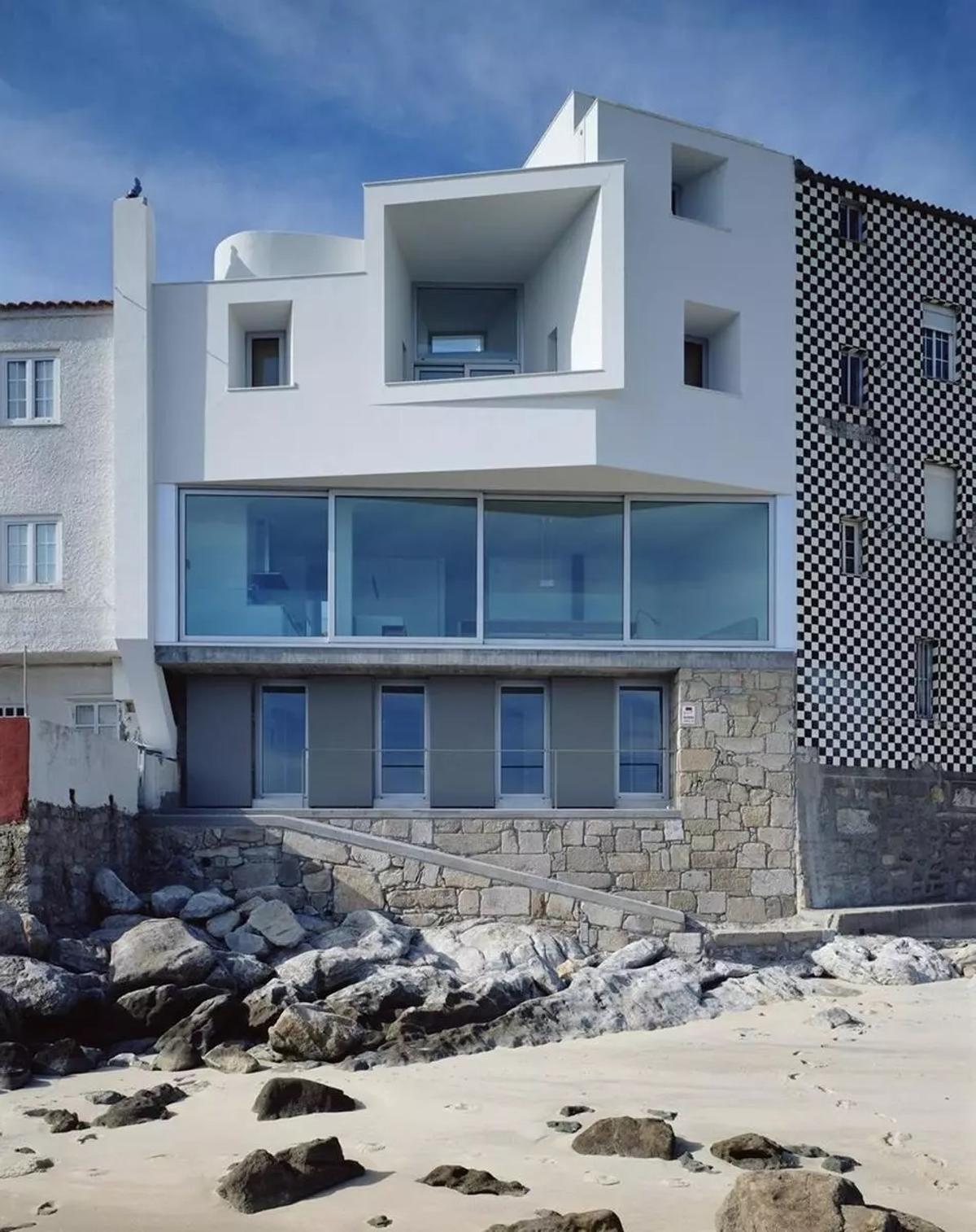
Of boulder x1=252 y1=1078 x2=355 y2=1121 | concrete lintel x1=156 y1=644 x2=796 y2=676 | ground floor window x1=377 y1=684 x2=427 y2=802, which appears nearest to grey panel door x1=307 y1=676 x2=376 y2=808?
ground floor window x1=377 y1=684 x2=427 y2=802

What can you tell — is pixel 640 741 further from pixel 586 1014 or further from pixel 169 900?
pixel 169 900

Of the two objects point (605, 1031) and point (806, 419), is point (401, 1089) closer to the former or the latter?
point (605, 1031)

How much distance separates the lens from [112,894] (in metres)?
15.8

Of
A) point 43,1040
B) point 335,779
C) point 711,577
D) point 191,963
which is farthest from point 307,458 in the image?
point 43,1040

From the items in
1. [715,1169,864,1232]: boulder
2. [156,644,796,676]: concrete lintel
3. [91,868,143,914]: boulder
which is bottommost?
[715,1169,864,1232]: boulder

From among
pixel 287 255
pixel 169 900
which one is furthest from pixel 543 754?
pixel 287 255

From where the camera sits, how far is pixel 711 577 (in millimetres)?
18734

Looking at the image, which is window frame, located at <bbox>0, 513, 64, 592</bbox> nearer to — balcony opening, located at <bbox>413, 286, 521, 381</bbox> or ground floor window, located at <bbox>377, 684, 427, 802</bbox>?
ground floor window, located at <bbox>377, 684, 427, 802</bbox>

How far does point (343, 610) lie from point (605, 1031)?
21.4 ft

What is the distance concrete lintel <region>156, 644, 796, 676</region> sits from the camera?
59.2 ft

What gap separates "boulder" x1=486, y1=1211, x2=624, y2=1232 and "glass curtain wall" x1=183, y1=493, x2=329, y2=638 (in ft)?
34.9

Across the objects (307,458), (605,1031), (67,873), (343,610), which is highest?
(307,458)

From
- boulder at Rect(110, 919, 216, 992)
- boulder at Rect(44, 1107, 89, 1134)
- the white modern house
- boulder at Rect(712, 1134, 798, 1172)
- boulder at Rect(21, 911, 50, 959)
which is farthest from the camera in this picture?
the white modern house

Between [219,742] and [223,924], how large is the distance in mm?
3116
